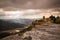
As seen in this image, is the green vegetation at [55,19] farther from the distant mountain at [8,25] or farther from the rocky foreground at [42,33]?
the distant mountain at [8,25]

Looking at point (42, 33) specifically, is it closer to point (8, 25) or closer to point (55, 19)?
point (55, 19)

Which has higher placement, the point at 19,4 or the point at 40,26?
the point at 19,4

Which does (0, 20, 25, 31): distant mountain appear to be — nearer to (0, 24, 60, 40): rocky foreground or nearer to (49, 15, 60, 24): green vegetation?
(0, 24, 60, 40): rocky foreground

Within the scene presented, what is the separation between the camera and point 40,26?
167cm

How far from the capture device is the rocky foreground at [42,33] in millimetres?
1617

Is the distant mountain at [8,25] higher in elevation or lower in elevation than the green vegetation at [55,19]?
lower

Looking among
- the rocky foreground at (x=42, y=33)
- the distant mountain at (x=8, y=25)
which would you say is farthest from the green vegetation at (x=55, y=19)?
the distant mountain at (x=8, y=25)

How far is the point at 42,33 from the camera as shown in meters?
1.65

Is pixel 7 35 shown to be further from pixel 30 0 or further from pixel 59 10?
pixel 59 10

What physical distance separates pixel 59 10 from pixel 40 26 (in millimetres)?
381

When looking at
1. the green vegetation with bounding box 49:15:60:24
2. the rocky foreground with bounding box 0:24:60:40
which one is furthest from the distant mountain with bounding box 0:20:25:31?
the green vegetation with bounding box 49:15:60:24

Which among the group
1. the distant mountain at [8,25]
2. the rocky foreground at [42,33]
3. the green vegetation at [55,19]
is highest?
Answer: the green vegetation at [55,19]

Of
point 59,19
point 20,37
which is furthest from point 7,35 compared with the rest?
point 59,19

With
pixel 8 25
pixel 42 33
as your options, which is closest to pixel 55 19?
pixel 42 33
